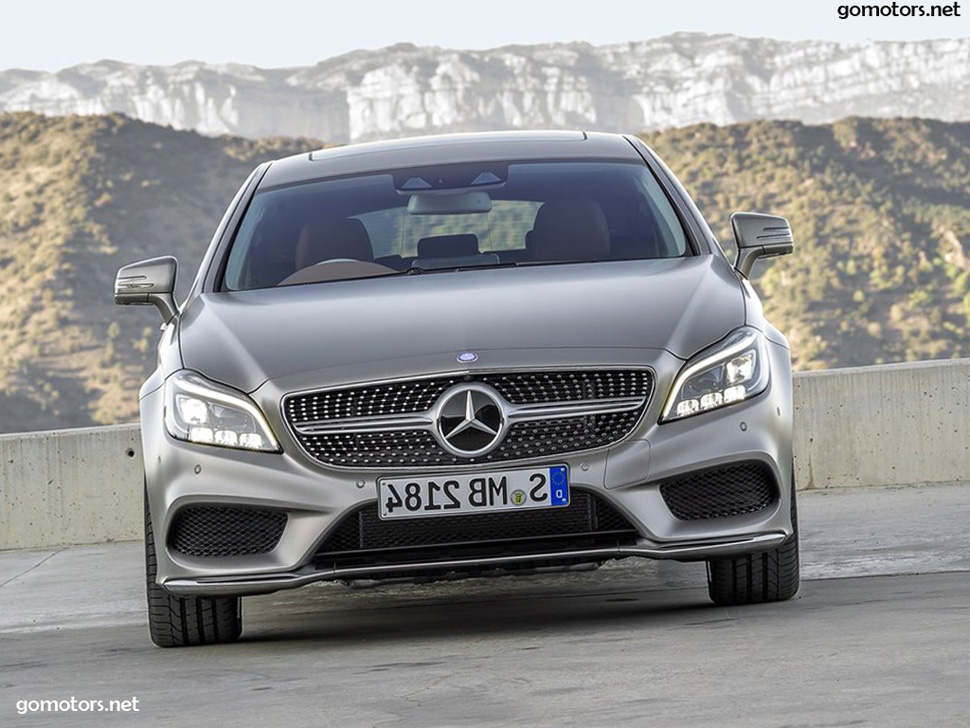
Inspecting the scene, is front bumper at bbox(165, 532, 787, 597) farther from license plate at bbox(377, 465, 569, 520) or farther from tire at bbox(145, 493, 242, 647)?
tire at bbox(145, 493, 242, 647)

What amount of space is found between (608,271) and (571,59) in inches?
4506

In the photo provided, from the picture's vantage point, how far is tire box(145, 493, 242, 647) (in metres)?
5.75

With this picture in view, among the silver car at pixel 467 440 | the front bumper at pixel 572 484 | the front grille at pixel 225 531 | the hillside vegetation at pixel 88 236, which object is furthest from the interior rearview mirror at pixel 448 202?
the hillside vegetation at pixel 88 236

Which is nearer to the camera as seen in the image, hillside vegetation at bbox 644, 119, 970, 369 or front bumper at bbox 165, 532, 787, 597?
front bumper at bbox 165, 532, 787, 597

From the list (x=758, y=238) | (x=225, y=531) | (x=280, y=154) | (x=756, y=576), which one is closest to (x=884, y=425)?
(x=758, y=238)

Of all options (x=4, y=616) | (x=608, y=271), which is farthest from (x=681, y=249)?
(x=4, y=616)

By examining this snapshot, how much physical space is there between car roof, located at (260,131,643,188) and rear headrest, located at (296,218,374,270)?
13.7 inches

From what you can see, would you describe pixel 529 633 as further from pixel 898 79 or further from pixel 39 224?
pixel 898 79

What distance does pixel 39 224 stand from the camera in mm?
68125

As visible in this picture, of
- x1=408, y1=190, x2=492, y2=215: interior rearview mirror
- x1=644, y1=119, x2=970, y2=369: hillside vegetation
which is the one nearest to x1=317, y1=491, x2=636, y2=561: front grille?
x1=408, y1=190, x2=492, y2=215: interior rearview mirror

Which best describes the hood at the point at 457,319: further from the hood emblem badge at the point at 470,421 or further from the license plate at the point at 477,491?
the license plate at the point at 477,491

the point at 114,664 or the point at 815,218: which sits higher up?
the point at 114,664

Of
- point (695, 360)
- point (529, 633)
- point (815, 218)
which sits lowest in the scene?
point (815, 218)

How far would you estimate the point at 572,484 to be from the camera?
202 inches
